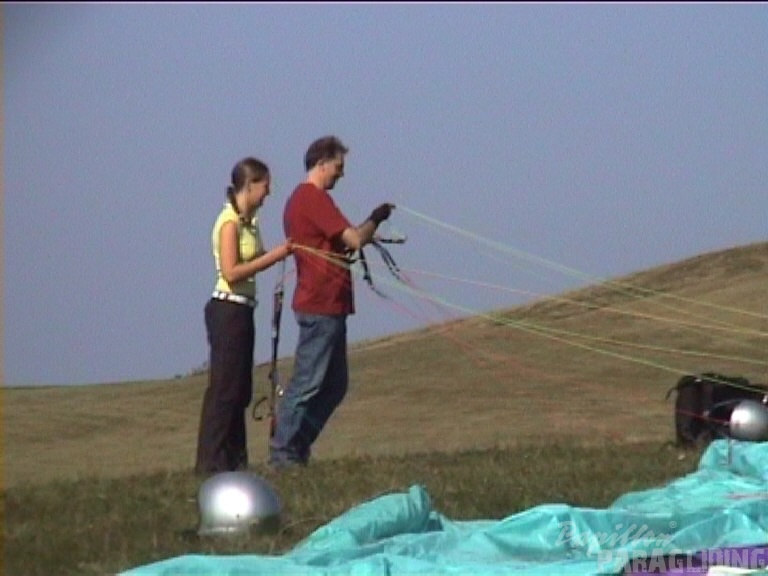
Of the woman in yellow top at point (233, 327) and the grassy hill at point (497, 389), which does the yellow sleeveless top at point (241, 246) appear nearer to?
the woman in yellow top at point (233, 327)

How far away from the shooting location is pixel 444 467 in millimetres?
8758

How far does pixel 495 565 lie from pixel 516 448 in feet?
15.3

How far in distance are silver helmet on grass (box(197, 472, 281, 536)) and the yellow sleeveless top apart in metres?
2.32

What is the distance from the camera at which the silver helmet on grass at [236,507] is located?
20.2 ft

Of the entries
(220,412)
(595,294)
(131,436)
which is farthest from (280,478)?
(595,294)

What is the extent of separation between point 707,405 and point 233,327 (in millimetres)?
3314

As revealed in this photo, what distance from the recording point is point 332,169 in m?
8.92

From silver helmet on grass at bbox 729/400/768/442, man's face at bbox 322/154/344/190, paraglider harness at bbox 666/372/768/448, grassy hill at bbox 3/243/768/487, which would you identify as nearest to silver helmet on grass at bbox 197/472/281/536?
man's face at bbox 322/154/344/190

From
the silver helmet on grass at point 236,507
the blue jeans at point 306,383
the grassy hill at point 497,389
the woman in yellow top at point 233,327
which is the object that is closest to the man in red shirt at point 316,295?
the blue jeans at point 306,383

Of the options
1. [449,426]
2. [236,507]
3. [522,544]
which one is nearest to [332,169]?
[236,507]

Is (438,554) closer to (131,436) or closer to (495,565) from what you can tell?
(495,565)

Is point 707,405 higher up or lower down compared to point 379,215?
lower down

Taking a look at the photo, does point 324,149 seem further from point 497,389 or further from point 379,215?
point 497,389

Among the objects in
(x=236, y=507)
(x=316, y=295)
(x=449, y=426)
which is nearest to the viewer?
(x=236, y=507)
